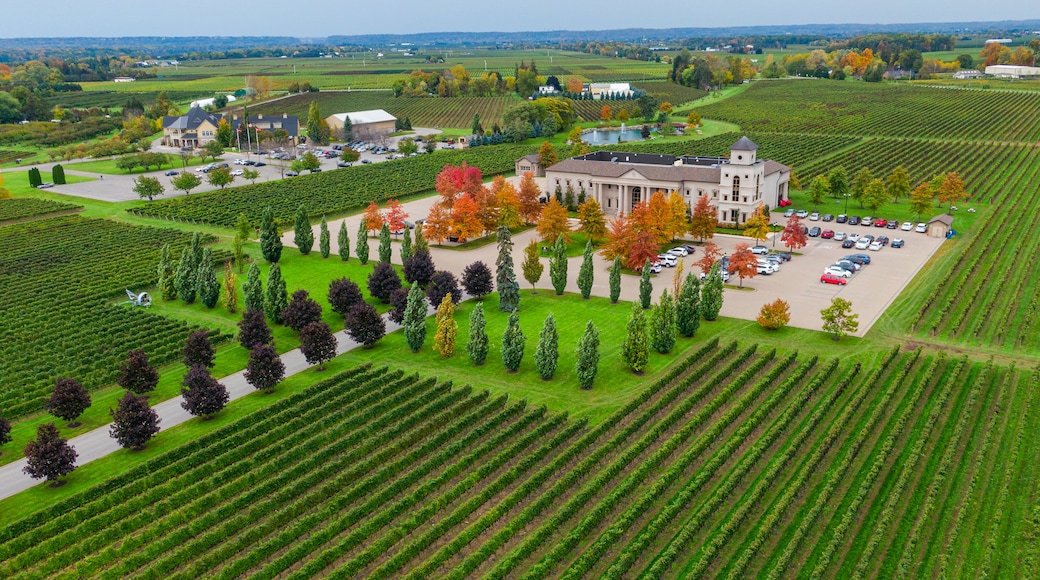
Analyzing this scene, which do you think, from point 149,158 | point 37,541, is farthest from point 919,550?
point 149,158

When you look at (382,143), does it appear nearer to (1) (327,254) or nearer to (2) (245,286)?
(1) (327,254)

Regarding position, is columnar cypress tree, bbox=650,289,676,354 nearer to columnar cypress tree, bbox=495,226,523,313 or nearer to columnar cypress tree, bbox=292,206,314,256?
columnar cypress tree, bbox=495,226,523,313

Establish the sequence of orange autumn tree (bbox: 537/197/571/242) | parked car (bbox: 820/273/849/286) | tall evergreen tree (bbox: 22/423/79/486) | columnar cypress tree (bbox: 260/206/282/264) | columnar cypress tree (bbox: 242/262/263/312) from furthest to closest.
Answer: orange autumn tree (bbox: 537/197/571/242) < columnar cypress tree (bbox: 260/206/282/264) < parked car (bbox: 820/273/849/286) < columnar cypress tree (bbox: 242/262/263/312) < tall evergreen tree (bbox: 22/423/79/486)

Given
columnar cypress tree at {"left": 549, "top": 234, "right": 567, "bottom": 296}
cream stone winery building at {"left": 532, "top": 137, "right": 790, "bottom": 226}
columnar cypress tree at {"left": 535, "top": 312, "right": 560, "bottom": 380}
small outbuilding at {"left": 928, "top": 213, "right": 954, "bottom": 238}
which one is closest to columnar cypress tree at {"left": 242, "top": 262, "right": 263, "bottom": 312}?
columnar cypress tree at {"left": 549, "top": 234, "right": 567, "bottom": 296}

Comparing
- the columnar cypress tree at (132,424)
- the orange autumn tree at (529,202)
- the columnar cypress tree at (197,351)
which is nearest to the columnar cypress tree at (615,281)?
the orange autumn tree at (529,202)

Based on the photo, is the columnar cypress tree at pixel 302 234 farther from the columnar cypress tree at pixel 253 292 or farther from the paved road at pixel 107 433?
the paved road at pixel 107 433

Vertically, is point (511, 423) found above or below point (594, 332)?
below
